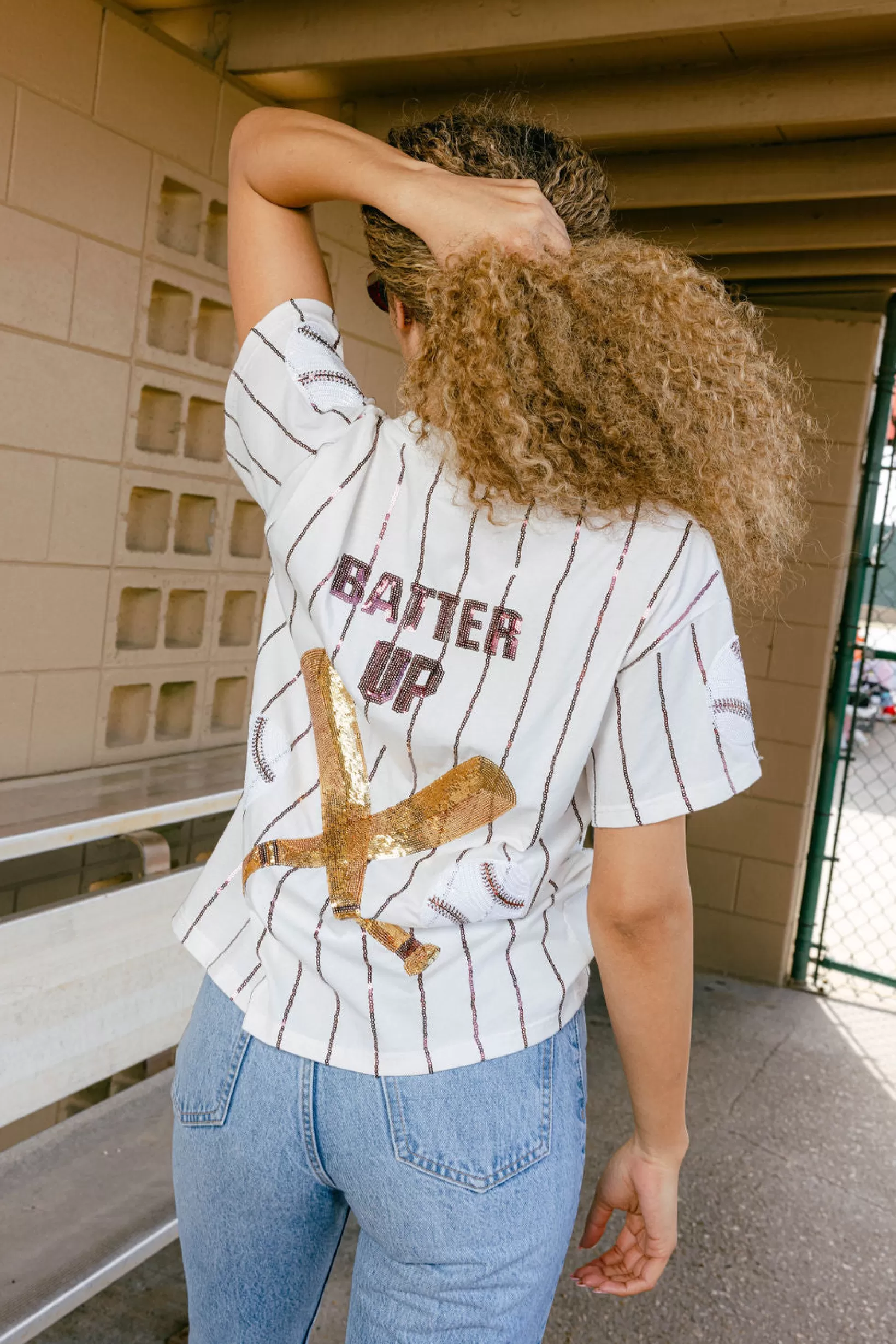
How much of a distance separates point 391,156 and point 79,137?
1741 mm

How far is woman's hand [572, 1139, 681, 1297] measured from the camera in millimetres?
981

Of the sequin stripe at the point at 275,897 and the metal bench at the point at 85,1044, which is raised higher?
the sequin stripe at the point at 275,897

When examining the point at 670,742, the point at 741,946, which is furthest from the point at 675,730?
the point at 741,946

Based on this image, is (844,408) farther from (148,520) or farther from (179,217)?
(148,520)

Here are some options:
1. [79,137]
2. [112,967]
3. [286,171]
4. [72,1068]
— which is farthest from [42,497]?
[286,171]

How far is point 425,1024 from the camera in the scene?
0.86 metres

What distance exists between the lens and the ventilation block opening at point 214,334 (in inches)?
110

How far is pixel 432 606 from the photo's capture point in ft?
2.80

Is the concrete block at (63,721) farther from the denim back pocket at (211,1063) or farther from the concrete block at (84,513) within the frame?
the denim back pocket at (211,1063)

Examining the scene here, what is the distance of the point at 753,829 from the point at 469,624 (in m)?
4.11

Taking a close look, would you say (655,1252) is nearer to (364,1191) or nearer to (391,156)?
(364,1191)

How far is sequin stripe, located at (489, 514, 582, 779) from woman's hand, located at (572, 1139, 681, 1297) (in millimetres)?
415

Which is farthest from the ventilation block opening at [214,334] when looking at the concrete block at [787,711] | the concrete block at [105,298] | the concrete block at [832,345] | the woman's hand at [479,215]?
the concrete block at [787,711]

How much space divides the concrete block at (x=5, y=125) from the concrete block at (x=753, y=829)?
11.5 ft
